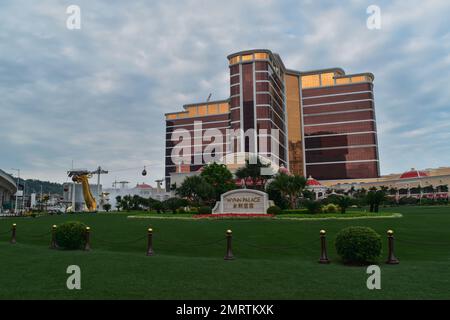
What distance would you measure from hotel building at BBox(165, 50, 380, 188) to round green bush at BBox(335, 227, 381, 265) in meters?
95.9

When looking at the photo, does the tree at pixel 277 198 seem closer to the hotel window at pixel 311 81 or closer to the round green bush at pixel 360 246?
the round green bush at pixel 360 246

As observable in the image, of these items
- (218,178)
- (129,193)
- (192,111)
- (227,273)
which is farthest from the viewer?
(192,111)

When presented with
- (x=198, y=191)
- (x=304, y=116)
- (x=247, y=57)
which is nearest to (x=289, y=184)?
(x=198, y=191)

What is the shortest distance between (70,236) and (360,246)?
1234cm

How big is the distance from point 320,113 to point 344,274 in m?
123

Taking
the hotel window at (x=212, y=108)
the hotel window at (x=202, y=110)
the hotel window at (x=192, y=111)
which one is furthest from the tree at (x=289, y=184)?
the hotel window at (x=192, y=111)

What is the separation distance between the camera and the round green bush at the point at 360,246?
38.2ft

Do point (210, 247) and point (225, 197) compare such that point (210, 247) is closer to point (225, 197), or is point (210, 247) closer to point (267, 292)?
point (267, 292)

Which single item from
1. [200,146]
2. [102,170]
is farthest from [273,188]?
[200,146]

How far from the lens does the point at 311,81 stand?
133000 millimetres

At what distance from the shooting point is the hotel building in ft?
365

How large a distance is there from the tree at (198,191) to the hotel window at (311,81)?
9616cm

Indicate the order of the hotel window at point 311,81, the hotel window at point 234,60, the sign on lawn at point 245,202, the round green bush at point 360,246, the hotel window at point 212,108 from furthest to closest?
the hotel window at point 212,108 < the hotel window at point 311,81 < the hotel window at point 234,60 < the sign on lawn at point 245,202 < the round green bush at point 360,246

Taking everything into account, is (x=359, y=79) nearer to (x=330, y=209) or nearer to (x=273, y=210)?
(x=330, y=209)
